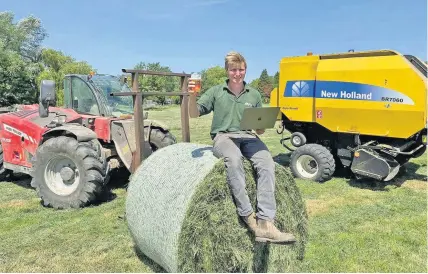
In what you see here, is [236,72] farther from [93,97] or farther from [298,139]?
[298,139]

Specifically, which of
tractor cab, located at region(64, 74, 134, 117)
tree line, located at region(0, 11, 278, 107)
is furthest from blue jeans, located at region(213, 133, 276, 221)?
tree line, located at region(0, 11, 278, 107)

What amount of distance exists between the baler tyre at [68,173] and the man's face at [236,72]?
318 centimetres

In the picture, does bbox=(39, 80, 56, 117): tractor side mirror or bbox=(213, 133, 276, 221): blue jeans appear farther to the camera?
bbox=(39, 80, 56, 117): tractor side mirror

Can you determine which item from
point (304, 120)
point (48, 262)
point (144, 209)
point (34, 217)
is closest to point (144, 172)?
point (144, 209)

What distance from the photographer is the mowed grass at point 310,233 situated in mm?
4367

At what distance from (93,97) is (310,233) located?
181 inches

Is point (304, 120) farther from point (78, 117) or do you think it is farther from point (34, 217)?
point (34, 217)

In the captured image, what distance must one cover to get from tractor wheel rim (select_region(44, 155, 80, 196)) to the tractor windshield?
53.7 inches

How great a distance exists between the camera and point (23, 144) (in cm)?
751

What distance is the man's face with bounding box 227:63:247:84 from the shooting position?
3818mm

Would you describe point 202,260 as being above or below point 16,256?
above

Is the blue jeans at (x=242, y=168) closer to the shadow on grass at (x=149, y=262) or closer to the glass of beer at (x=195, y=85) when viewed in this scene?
the glass of beer at (x=195, y=85)

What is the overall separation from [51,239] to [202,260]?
2330 millimetres

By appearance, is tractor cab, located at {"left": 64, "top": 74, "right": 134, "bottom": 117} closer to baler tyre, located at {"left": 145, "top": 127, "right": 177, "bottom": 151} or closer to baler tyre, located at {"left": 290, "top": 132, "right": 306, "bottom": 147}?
baler tyre, located at {"left": 145, "top": 127, "right": 177, "bottom": 151}
